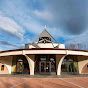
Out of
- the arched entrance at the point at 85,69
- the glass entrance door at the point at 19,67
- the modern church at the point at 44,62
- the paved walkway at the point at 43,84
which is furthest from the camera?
the arched entrance at the point at 85,69

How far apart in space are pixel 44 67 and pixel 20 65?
248 inches

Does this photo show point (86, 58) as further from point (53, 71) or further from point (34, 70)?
point (34, 70)

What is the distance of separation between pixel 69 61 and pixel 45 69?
655 cm

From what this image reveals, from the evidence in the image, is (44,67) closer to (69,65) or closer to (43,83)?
Answer: (69,65)

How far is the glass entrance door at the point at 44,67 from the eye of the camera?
680 inches

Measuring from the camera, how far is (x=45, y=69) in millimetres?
17453

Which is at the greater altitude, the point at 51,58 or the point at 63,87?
the point at 51,58

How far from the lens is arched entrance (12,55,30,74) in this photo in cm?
1839

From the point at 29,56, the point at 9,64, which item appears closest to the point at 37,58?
the point at 29,56

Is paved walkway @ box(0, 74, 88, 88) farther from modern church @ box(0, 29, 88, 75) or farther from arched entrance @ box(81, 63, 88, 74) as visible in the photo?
arched entrance @ box(81, 63, 88, 74)

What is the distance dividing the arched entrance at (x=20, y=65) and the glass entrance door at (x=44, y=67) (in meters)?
3.30

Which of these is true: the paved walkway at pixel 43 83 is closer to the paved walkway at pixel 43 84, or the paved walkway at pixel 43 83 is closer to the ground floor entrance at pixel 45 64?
the paved walkway at pixel 43 84

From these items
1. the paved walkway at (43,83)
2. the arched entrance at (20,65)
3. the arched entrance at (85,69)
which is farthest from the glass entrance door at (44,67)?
the arched entrance at (85,69)

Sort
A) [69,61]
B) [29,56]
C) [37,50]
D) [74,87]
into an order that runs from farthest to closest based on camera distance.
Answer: [69,61], [29,56], [37,50], [74,87]
